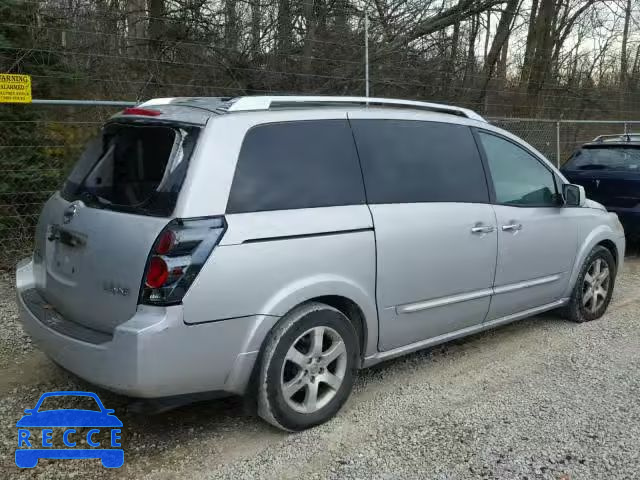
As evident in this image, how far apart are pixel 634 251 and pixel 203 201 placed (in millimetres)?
7466

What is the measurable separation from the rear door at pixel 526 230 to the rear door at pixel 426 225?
0.50 ft

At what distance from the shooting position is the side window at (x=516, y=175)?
4.46 meters

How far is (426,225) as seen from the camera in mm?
3816

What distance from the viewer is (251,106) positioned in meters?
3.32

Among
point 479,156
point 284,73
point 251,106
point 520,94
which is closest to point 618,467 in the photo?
point 479,156

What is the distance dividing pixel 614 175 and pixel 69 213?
6.80m

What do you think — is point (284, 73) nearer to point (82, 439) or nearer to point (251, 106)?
point (251, 106)

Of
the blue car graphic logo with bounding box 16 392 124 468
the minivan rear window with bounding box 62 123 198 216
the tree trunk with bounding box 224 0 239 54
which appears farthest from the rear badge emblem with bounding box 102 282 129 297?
the tree trunk with bounding box 224 0 239 54

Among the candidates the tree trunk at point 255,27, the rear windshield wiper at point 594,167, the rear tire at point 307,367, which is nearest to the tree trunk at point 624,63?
the rear windshield wiper at point 594,167

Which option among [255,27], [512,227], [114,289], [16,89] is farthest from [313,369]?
[255,27]

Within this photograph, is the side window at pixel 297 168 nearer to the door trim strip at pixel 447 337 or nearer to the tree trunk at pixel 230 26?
the door trim strip at pixel 447 337

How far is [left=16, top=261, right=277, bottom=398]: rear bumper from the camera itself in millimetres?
2783

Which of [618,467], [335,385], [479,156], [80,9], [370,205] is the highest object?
[80,9]

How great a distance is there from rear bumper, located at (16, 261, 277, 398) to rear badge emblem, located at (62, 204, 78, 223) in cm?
55
